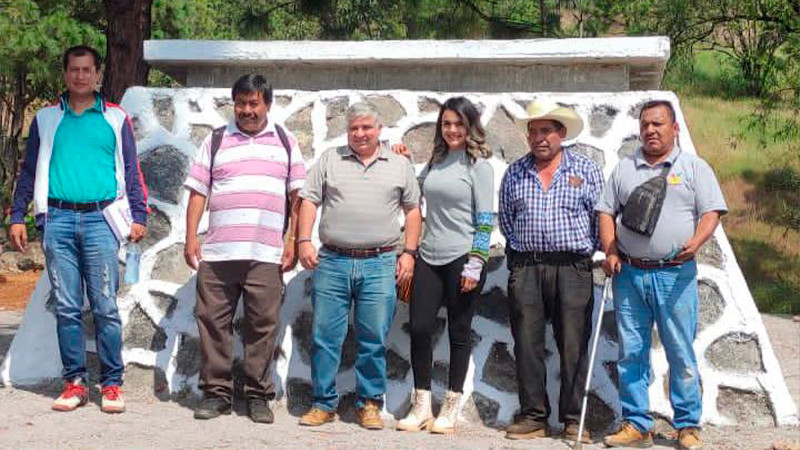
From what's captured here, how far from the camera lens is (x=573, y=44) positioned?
248 inches

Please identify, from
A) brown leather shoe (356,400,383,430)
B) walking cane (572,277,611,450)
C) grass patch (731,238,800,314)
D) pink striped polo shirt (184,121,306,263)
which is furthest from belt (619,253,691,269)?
grass patch (731,238,800,314)

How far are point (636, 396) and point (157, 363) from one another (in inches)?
103

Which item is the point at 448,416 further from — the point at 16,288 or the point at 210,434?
the point at 16,288

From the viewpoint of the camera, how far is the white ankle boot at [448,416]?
5.55m

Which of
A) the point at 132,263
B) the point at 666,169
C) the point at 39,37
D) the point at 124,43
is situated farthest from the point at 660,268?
the point at 39,37

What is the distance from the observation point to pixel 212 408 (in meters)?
5.68

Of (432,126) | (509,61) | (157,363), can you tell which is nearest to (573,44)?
(509,61)

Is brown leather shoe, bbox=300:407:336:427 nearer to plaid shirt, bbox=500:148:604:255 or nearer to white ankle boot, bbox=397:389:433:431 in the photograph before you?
white ankle boot, bbox=397:389:433:431

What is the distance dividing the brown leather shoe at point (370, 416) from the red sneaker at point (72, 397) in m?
1.43

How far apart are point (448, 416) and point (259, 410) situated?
948 millimetres

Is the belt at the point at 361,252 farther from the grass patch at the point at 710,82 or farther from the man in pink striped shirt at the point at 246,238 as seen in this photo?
the grass patch at the point at 710,82

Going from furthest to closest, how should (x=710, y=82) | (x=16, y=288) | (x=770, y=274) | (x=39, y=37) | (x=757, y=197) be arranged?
(x=710, y=82) → (x=757, y=197) → (x=770, y=274) → (x=39, y=37) → (x=16, y=288)

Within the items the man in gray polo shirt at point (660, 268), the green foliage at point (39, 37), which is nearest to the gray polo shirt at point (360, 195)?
the man in gray polo shirt at point (660, 268)

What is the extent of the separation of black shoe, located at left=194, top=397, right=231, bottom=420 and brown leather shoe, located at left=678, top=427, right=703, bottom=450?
225 cm
